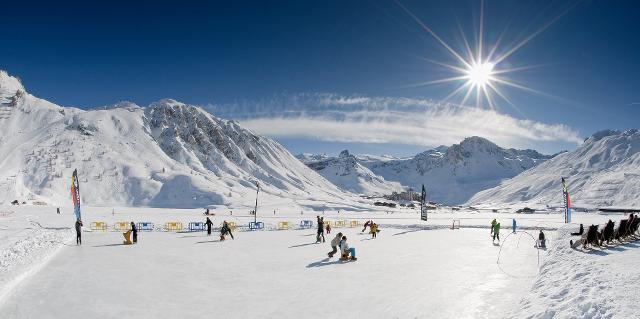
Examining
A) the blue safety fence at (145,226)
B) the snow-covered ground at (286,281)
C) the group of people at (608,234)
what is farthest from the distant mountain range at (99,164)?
the group of people at (608,234)

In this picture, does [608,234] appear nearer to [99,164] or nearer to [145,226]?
[145,226]

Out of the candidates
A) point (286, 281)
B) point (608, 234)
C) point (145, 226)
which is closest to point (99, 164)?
point (145, 226)

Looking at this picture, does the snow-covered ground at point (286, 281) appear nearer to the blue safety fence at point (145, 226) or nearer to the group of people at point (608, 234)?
the group of people at point (608, 234)

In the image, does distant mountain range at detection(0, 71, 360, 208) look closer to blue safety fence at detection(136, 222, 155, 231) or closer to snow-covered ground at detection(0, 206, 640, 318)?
blue safety fence at detection(136, 222, 155, 231)

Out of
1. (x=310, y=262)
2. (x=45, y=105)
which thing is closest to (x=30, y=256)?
(x=310, y=262)

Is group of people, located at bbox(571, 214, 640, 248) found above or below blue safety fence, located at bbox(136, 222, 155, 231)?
above

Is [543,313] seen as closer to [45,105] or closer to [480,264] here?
[480,264]

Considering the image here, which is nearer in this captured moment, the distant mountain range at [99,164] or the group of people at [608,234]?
the group of people at [608,234]

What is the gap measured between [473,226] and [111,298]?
42.0 metres

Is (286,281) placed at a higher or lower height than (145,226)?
higher

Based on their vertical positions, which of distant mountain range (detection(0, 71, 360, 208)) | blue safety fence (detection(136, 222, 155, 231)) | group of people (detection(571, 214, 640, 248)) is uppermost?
distant mountain range (detection(0, 71, 360, 208))

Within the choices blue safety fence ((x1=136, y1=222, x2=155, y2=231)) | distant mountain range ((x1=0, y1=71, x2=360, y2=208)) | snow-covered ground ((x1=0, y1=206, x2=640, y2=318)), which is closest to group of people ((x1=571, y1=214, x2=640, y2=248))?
snow-covered ground ((x1=0, y1=206, x2=640, y2=318))

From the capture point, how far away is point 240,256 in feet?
78.4

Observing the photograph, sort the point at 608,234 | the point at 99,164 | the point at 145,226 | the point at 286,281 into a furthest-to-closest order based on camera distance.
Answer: the point at 99,164, the point at 145,226, the point at 608,234, the point at 286,281
